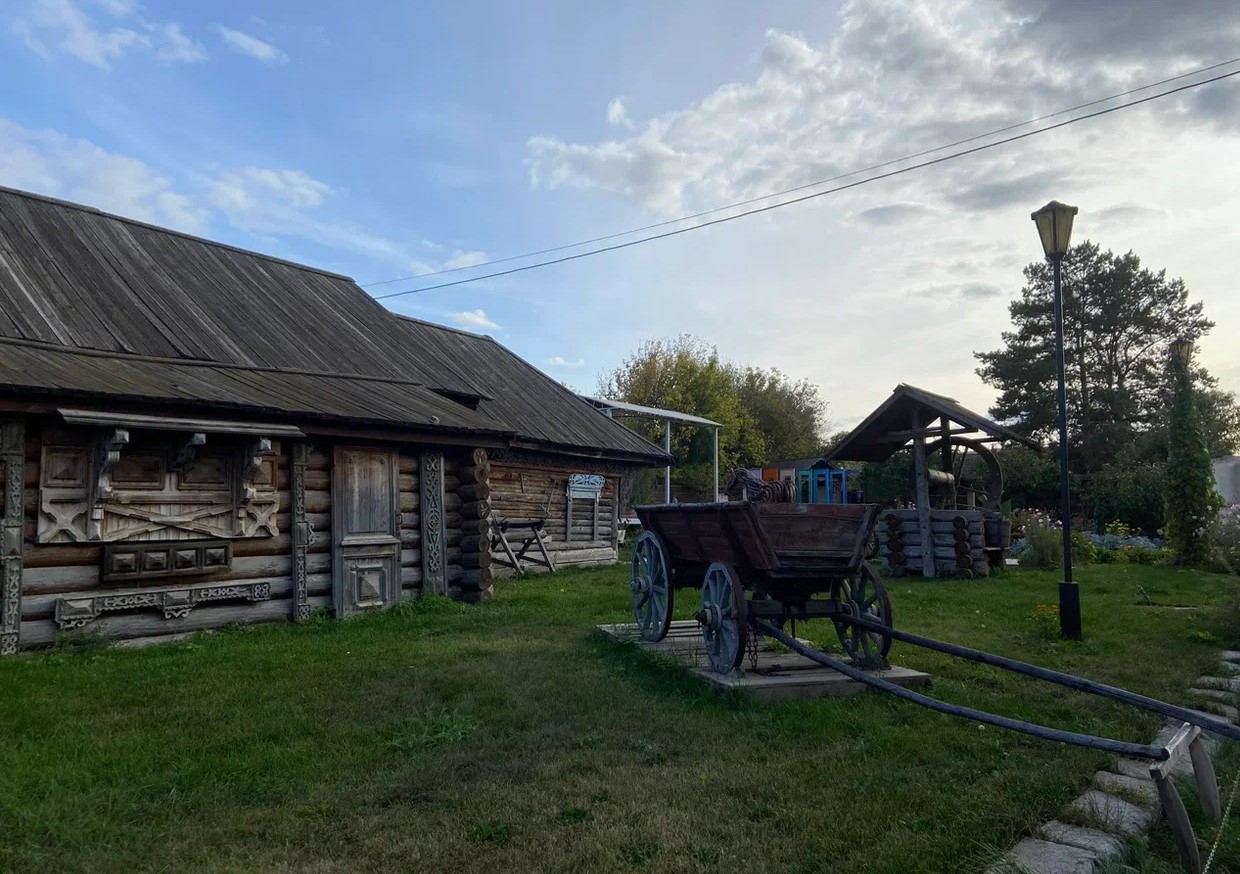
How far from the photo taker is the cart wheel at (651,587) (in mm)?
7798

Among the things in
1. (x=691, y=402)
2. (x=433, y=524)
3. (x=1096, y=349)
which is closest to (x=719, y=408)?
(x=691, y=402)

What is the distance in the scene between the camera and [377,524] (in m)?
10.8

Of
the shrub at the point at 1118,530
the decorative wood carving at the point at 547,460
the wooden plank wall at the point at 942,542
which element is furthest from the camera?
the shrub at the point at 1118,530

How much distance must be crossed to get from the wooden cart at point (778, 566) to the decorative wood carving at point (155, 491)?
4.92m

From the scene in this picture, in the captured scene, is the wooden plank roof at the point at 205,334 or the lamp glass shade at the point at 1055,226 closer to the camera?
the lamp glass shade at the point at 1055,226

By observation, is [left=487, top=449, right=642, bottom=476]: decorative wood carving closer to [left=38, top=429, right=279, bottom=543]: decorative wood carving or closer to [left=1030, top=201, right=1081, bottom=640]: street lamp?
[left=38, top=429, right=279, bottom=543]: decorative wood carving

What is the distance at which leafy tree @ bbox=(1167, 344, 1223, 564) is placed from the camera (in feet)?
49.1

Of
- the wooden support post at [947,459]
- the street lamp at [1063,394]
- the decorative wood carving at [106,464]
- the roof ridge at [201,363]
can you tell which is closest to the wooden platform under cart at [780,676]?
the street lamp at [1063,394]

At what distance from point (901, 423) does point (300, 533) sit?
1028 centimetres

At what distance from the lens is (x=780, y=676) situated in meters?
6.38

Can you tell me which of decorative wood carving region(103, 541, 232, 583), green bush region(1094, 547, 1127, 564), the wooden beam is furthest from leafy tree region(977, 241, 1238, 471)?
decorative wood carving region(103, 541, 232, 583)

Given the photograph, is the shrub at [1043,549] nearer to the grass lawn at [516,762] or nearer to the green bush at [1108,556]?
the green bush at [1108,556]

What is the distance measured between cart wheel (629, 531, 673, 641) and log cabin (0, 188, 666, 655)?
3699 mm

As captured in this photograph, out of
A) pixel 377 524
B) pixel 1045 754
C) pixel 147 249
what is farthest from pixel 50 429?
pixel 1045 754
